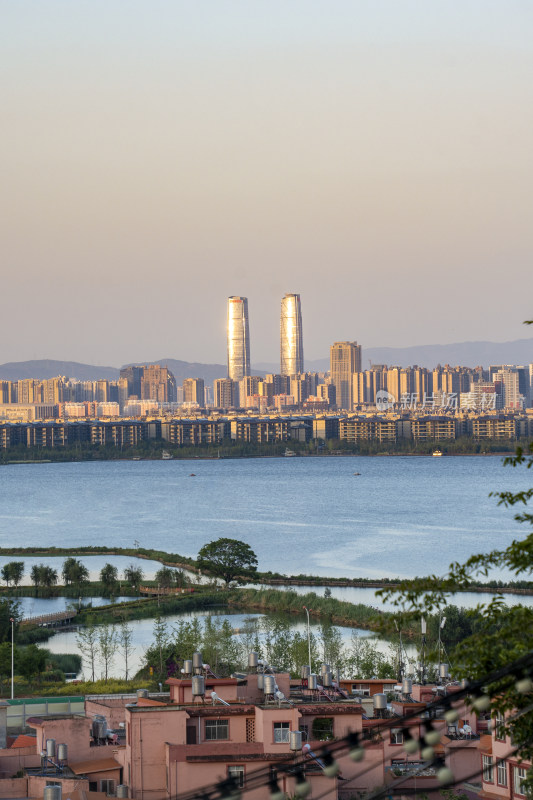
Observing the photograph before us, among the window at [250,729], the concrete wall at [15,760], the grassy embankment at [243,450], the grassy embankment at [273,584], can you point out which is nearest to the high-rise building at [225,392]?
the grassy embankment at [243,450]

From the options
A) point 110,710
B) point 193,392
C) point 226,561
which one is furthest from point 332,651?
point 193,392

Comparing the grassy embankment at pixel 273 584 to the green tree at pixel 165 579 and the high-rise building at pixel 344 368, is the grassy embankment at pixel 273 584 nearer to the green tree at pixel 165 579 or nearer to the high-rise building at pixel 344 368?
the green tree at pixel 165 579

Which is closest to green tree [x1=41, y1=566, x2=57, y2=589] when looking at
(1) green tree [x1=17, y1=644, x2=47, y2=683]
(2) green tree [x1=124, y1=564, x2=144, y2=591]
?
(2) green tree [x1=124, y1=564, x2=144, y2=591]

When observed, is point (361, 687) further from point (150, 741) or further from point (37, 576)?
point (37, 576)

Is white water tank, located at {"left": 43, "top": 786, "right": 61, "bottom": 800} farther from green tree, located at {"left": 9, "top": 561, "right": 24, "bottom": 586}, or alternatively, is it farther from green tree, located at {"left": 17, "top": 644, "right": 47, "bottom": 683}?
green tree, located at {"left": 9, "top": 561, "right": 24, "bottom": 586}

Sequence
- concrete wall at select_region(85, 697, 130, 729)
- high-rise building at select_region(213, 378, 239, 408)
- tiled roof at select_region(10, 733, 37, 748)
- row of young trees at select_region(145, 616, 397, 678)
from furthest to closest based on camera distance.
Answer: high-rise building at select_region(213, 378, 239, 408)
row of young trees at select_region(145, 616, 397, 678)
concrete wall at select_region(85, 697, 130, 729)
tiled roof at select_region(10, 733, 37, 748)
